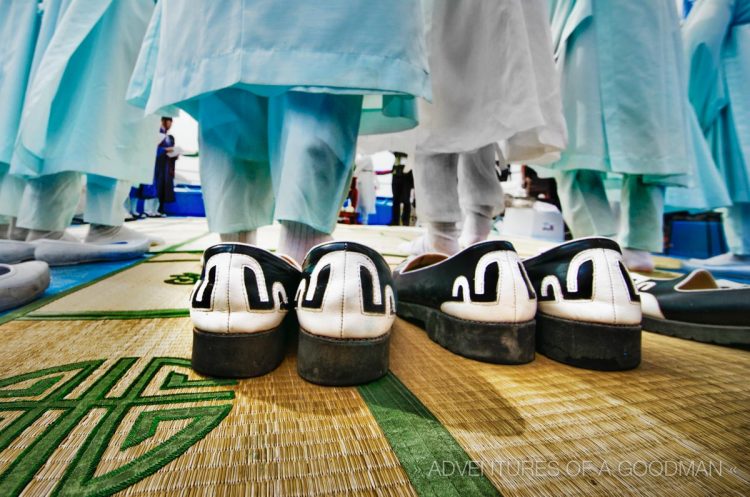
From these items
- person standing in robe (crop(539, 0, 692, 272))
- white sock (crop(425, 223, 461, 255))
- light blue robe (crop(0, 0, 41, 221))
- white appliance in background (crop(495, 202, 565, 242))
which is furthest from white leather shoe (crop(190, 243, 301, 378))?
Answer: white appliance in background (crop(495, 202, 565, 242))

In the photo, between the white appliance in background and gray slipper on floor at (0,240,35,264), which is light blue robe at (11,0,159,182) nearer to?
gray slipper on floor at (0,240,35,264)

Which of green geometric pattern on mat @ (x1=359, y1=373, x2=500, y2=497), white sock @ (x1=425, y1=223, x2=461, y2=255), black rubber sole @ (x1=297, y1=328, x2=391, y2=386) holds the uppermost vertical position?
white sock @ (x1=425, y1=223, x2=461, y2=255)

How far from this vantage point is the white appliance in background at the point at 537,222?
3310 millimetres

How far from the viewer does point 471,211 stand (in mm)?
1069

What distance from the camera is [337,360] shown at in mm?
299

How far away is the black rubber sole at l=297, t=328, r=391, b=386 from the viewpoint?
0.30 m

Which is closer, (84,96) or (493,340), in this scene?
(493,340)

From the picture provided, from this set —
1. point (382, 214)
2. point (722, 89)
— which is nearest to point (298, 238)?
point (722, 89)

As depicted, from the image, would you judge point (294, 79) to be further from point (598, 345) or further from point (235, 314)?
point (598, 345)

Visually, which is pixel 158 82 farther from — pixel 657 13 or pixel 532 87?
pixel 657 13

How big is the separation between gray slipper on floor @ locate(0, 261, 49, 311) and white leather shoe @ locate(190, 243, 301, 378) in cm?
44

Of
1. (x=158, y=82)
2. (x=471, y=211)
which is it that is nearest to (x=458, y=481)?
(x=158, y=82)

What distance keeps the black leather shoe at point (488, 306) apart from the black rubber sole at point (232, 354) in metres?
0.21

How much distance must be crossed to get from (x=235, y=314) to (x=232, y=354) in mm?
40
